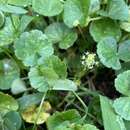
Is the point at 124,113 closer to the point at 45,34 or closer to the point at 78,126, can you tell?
the point at 78,126

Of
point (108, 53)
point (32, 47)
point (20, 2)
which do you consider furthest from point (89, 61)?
point (20, 2)

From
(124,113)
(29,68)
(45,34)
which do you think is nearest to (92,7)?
(45,34)

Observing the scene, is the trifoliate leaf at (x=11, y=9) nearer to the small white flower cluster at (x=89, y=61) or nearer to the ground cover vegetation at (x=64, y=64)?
the ground cover vegetation at (x=64, y=64)

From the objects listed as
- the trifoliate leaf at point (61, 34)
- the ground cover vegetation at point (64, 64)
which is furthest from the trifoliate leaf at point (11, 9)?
the trifoliate leaf at point (61, 34)

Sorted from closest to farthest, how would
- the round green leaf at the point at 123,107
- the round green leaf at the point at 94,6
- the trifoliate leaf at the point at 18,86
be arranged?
1. the round green leaf at the point at 123,107
2. the trifoliate leaf at the point at 18,86
3. the round green leaf at the point at 94,6

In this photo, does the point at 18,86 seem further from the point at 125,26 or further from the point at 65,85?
the point at 125,26

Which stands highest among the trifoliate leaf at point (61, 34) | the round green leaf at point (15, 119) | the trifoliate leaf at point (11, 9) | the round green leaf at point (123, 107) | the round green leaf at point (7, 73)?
the trifoliate leaf at point (11, 9)
